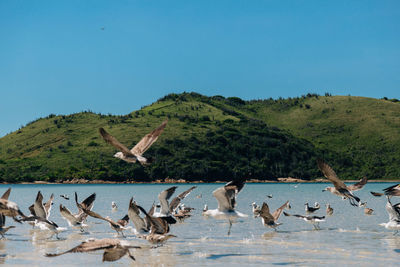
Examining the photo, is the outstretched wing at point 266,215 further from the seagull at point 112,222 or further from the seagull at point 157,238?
the seagull at point 157,238

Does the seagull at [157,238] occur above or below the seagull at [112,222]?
below

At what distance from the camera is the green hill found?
128 metres

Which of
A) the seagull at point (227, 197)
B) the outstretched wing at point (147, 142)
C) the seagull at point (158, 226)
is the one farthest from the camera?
the outstretched wing at point (147, 142)

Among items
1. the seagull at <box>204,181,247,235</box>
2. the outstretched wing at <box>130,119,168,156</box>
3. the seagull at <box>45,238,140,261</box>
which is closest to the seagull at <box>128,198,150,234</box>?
the outstretched wing at <box>130,119,168,156</box>

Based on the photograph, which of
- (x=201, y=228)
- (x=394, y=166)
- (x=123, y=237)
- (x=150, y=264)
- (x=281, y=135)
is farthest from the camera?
(x=281, y=135)

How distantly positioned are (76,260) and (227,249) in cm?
511

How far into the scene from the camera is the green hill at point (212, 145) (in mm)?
127688

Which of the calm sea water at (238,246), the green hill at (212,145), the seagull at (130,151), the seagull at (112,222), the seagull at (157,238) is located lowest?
the calm sea water at (238,246)

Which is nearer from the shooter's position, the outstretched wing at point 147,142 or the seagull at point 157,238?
the seagull at point 157,238

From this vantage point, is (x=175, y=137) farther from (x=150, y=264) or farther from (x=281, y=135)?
(x=150, y=264)

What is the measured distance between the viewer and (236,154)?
466 ft

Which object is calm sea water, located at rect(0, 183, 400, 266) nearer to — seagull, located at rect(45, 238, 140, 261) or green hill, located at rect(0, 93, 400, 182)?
seagull, located at rect(45, 238, 140, 261)

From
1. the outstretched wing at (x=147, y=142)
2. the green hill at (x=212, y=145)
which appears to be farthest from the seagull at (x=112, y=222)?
the green hill at (x=212, y=145)

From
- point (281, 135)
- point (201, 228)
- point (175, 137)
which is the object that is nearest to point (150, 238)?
point (201, 228)
